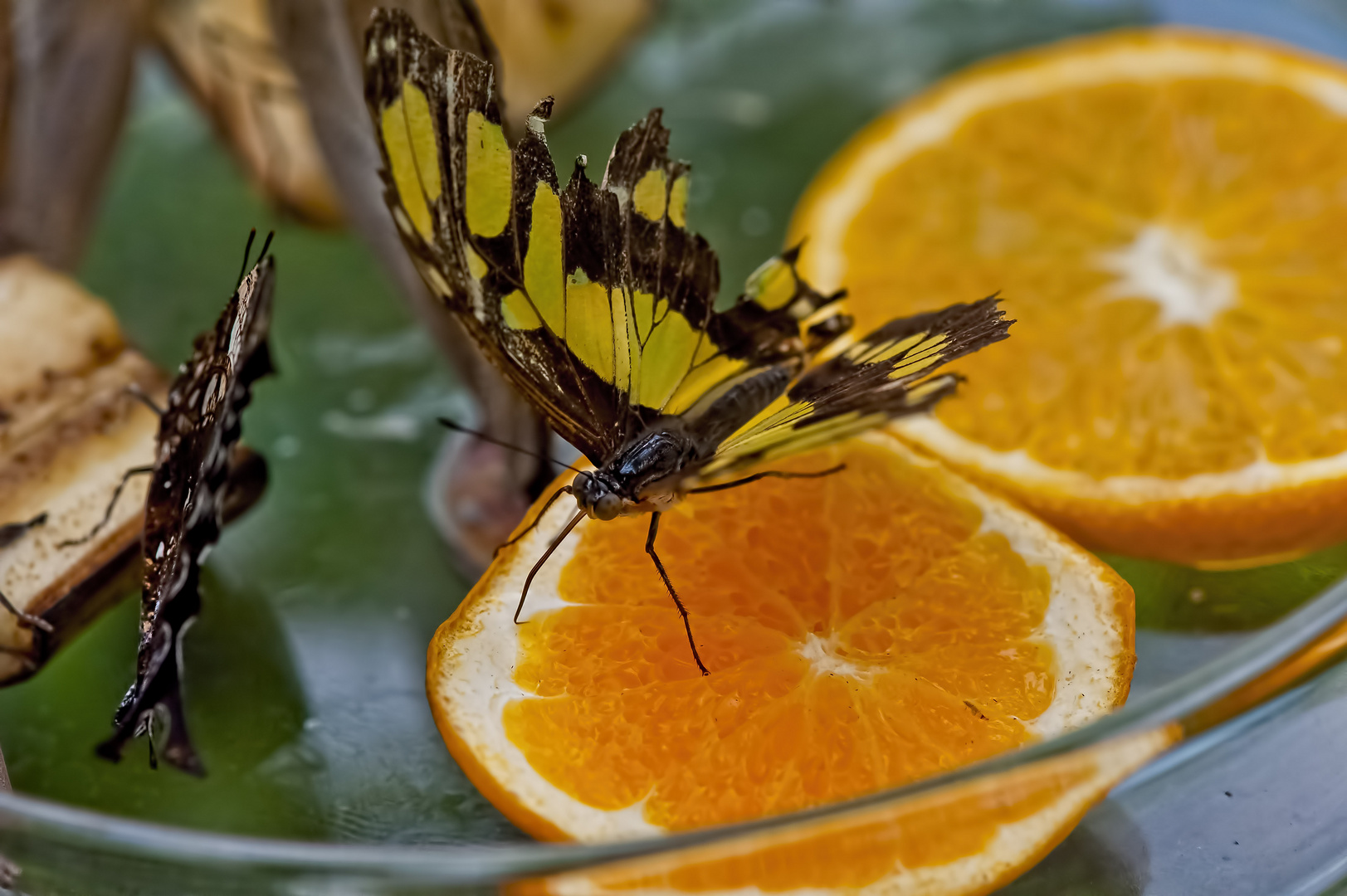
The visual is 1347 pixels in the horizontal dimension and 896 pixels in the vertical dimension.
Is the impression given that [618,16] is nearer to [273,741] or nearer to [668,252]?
[668,252]

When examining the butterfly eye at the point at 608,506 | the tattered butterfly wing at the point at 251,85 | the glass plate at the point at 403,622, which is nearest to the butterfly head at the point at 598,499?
the butterfly eye at the point at 608,506

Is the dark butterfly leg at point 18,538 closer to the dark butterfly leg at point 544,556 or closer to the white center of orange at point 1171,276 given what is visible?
the dark butterfly leg at point 544,556

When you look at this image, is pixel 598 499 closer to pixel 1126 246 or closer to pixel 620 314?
pixel 620 314

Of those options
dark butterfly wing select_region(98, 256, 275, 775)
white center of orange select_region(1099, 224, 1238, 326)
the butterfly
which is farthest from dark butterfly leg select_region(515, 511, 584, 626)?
white center of orange select_region(1099, 224, 1238, 326)

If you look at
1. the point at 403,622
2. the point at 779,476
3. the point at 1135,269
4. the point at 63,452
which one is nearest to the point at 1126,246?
the point at 1135,269

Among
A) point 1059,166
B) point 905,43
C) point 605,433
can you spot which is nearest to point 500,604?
point 605,433

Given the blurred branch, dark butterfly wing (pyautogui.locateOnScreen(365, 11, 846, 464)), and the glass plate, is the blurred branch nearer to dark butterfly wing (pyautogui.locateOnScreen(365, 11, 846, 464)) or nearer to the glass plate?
the glass plate
